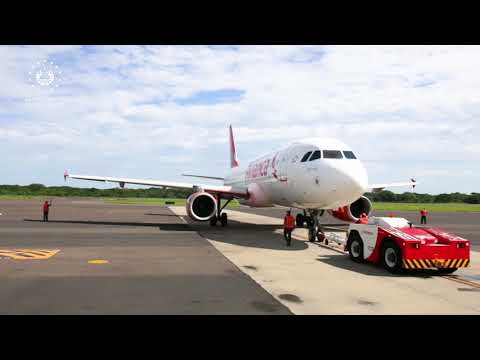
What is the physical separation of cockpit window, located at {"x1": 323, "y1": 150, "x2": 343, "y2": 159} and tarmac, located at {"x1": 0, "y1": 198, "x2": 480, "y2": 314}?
3514 mm

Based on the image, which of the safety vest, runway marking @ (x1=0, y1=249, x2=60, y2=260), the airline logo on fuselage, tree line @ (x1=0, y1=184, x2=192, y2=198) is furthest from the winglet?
tree line @ (x1=0, y1=184, x2=192, y2=198)

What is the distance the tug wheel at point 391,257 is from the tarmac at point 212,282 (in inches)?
11.9

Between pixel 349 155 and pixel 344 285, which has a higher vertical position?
pixel 349 155

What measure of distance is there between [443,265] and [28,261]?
1175 cm

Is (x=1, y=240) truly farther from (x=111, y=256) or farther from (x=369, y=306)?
(x=369, y=306)

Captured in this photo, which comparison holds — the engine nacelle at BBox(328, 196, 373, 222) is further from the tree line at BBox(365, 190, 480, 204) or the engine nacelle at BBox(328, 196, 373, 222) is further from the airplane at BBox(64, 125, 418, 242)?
the tree line at BBox(365, 190, 480, 204)

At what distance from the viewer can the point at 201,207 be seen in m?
22.9

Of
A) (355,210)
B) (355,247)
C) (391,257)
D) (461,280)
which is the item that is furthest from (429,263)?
(355,210)

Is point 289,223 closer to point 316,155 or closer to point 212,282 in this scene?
point 316,155

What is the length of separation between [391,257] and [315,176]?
5187 mm

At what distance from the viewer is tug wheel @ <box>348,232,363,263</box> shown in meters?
13.5

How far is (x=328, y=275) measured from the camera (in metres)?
11.2
